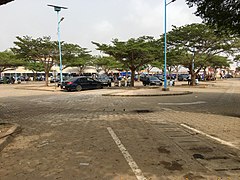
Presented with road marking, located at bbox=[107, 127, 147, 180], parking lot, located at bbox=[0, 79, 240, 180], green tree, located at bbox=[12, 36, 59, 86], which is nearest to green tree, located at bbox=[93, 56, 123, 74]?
green tree, located at bbox=[12, 36, 59, 86]

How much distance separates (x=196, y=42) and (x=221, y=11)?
17055 millimetres

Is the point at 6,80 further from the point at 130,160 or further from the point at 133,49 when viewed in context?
the point at 130,160

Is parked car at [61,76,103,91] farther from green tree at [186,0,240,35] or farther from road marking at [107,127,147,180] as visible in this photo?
road marking at [107,127,147,180]

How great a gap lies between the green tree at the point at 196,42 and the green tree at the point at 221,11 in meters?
14.4

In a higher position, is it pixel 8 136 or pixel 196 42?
pixel 196 42

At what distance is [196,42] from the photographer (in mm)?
25391

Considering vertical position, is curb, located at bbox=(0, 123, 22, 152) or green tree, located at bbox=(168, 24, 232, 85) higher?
green tree, located at bbox=(168, 24, 232, 85)

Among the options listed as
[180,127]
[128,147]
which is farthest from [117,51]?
[128,147]

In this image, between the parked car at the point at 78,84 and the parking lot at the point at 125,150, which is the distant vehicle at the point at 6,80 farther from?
the parking lot at the point at 125,150

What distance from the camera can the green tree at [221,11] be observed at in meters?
8.93

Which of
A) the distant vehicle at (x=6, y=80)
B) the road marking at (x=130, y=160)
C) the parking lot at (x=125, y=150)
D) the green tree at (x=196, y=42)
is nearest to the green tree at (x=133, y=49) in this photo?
the green tree at (x=196, y=42)

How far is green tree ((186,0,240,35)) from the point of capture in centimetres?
893

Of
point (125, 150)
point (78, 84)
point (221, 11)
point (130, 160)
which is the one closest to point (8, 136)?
point (125, 150)

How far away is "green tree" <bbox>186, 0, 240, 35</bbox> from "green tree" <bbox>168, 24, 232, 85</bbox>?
568 inches
